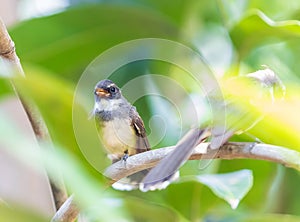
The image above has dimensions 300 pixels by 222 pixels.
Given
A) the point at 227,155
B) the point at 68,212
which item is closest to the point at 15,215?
the point at 68,212

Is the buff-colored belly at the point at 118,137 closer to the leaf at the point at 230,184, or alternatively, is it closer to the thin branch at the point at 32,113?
the thin branch at the point at 32,113

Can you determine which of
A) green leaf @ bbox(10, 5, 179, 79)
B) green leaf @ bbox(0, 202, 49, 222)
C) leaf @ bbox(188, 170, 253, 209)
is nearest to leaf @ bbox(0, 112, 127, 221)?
green leaf @ bbox(0, 202, 49, 222)

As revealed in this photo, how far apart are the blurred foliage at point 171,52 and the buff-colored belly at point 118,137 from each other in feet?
0.10

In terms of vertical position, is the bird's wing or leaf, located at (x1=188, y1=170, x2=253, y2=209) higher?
the bird's wing

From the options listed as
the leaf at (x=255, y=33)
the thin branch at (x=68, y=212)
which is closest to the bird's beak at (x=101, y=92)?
the thin branch at (x=68, y=212)

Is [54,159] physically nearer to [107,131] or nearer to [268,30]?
[107,131]

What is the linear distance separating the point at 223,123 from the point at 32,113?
0.53ft

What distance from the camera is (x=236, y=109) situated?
52 centimetres

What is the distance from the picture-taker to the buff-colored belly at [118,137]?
52 cm

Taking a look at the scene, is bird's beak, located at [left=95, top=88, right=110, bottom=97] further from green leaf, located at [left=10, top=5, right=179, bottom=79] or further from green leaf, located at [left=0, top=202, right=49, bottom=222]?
green leaf, located at [left=10, top=5, right=179, bottom=79]

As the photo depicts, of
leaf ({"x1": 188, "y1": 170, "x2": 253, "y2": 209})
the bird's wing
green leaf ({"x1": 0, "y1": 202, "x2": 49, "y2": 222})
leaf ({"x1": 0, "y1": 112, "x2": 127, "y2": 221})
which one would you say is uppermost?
leaf ({"x1": 0, "y1": 112, "x2": 127, "y2": 221})

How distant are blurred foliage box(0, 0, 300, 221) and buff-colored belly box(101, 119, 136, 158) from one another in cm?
3

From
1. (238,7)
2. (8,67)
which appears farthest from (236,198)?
(238,7)

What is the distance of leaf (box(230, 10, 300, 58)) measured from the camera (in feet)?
2.58
